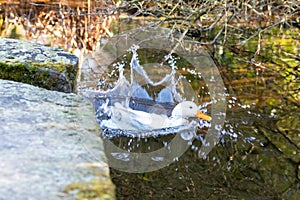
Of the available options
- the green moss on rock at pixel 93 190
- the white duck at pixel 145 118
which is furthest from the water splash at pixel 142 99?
the green moss on rock at pixel 93 190

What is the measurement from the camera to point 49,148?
0.83 metres

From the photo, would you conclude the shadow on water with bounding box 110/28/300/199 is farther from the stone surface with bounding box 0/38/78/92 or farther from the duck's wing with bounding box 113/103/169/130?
the stone surface with bounding box 0/38/78/92

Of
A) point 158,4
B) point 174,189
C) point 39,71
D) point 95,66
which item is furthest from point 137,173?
point 95,66

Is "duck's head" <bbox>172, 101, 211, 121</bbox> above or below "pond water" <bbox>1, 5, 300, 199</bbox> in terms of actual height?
above

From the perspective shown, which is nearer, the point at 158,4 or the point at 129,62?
the point at 158,4

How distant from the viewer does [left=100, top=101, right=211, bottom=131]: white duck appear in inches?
80.6

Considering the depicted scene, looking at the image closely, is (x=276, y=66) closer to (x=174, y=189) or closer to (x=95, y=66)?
(x=95, y=66)

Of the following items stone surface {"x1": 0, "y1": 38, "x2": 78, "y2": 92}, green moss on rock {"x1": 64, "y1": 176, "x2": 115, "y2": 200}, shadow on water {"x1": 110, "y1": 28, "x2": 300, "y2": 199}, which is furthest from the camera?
shadow on water {"x1": 110, "y1": 28, "x2": 300, "y2": 199}

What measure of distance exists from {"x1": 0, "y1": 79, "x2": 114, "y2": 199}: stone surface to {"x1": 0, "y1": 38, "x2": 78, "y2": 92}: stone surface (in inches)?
10.4

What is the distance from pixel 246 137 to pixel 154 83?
814 mm

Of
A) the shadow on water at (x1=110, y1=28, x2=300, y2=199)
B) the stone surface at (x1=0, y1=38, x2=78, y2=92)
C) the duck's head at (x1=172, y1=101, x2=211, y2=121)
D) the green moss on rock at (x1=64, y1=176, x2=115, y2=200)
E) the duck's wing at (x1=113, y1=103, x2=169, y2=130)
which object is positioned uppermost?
the stone surface at (x1=0, y1=38, x2=78, y2=92)

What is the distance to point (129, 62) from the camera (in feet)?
10.7

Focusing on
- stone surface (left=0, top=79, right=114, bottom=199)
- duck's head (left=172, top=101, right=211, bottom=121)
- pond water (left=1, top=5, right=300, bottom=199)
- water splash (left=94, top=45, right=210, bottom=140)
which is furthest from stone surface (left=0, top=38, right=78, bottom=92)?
duck's head (left=172, top=101, right=211, bottom=121)

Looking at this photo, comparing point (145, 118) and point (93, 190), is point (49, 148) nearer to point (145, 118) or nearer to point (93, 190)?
point (93, 190)
